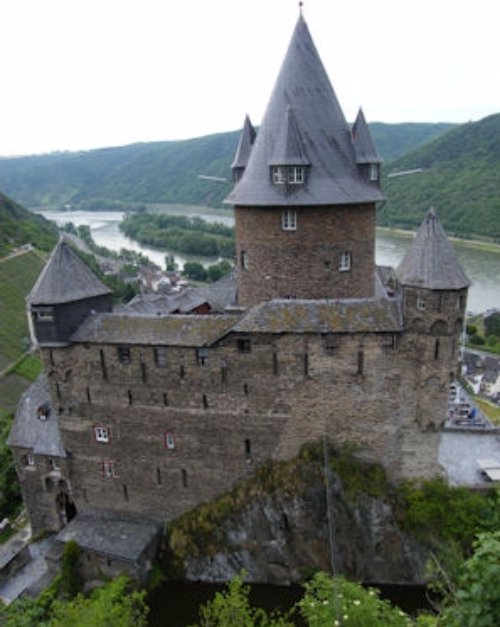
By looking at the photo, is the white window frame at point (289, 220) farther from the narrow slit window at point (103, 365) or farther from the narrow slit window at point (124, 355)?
the narrow slit window at point (103, 365)

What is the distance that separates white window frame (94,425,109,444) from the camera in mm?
22234

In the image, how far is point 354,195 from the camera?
1988 centimetres

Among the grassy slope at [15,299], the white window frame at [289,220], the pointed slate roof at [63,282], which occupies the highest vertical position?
the white window frame at [289,220]

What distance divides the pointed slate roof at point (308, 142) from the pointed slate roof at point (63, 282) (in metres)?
6.70

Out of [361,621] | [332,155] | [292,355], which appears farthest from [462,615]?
[332,155]

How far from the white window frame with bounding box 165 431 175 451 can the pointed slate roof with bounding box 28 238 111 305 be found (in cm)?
631

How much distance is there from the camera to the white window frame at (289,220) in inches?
789

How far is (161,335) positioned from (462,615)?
14.9 m

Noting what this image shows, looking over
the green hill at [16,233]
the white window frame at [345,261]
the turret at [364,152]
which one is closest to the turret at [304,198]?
the white window frame at [345,261]

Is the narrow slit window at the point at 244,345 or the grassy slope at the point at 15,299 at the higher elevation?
the narrow slit window at the point at 244,345

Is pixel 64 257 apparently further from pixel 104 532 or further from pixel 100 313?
pixel 104 532

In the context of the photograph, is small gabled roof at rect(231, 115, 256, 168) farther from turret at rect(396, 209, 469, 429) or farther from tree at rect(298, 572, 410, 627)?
tree at rect(298, 572, 410, 627)

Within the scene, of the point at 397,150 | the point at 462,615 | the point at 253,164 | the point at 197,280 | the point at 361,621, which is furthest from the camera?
the point at 397,150

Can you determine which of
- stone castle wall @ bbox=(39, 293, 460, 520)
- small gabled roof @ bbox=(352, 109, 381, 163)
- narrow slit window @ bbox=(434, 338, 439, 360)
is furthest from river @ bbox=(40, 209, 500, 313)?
narrow slit window @ bbox=(434, 338, 439, 360)
